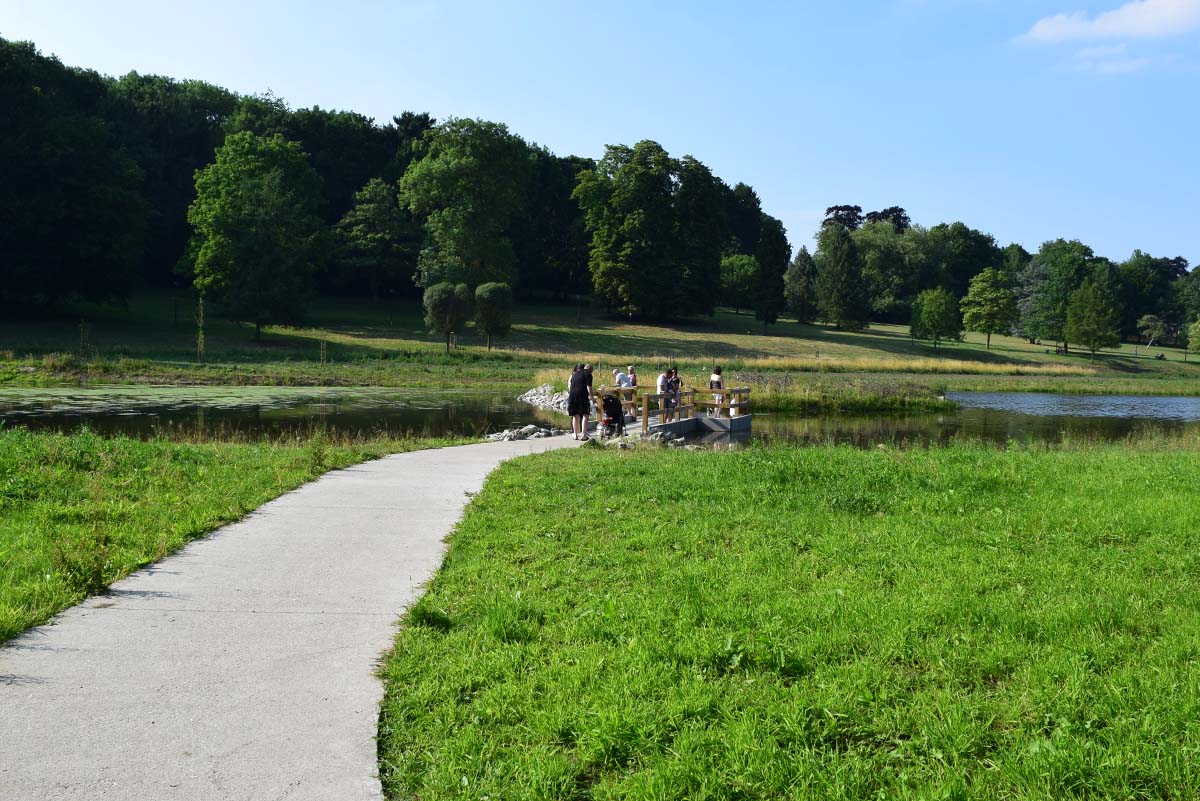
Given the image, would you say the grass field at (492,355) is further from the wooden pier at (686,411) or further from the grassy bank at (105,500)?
the grassy bank at (105,500)

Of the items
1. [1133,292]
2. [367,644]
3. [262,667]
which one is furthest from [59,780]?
[1133,292]

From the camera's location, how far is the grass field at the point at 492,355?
1683 inches

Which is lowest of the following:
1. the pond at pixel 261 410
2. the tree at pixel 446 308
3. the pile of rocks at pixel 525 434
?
the pond at pixel 261 410

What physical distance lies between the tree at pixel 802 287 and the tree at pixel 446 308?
50052 millimetres

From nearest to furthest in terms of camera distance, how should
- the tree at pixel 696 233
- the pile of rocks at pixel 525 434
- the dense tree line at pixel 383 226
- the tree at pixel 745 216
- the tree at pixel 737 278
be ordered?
the pile of rocks at pixel 525 434
the dense tree line at pixel 383 226
the tree at pixel 696 233
the tree at pixel 737 278
the tree at pixel 745 216

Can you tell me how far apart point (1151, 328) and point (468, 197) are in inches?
3522

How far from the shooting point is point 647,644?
19.3 ft

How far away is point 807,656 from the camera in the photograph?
5691 millimetres

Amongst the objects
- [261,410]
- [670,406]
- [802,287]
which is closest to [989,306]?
[802,287]

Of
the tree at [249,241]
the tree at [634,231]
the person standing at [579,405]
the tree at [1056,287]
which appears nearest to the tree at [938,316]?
the tree at [1056,287]

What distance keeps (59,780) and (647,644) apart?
10.8 ft

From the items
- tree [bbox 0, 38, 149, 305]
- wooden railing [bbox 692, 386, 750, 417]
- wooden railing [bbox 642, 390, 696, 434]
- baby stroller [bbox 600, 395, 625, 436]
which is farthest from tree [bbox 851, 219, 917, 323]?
baby stroller [bbox 600, 395, 625, 436]

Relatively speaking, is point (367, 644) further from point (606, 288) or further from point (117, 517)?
point (606, 288)

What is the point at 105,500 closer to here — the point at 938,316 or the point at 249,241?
the point at 249,241
